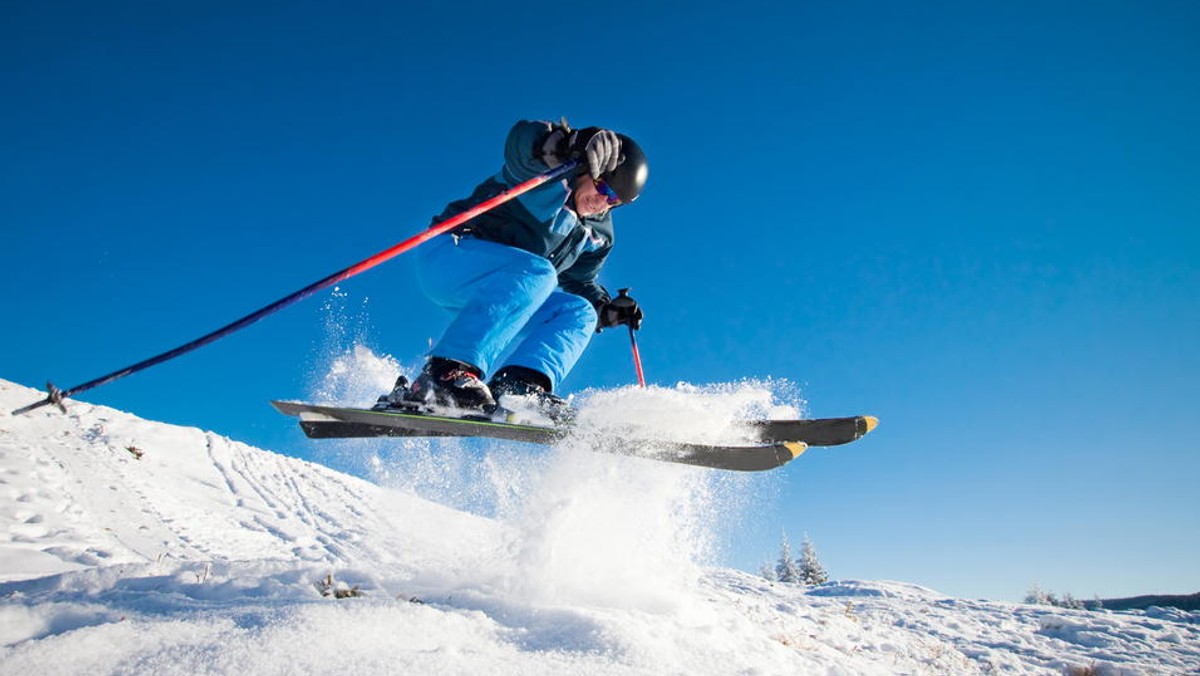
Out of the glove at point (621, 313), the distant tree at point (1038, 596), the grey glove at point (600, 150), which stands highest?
the grey glove at point (600, 150)

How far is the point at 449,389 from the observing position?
2.97 m

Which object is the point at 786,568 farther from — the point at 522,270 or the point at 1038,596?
the point at 522,270

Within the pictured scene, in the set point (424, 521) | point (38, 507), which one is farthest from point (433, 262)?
point (424, 521)

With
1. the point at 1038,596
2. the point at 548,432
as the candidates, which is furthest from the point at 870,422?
the point at 1038,596

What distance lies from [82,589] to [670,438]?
8.01ft

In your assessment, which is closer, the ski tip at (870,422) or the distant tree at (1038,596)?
the ski tip at (870,422)

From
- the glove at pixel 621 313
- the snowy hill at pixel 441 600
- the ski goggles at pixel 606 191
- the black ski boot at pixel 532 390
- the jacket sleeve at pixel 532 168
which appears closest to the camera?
the snowy hill at pixel 441 600

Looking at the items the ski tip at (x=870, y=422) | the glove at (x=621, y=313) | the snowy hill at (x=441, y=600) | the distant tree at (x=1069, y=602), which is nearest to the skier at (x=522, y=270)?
the snowy hill at (x=441, y=600)

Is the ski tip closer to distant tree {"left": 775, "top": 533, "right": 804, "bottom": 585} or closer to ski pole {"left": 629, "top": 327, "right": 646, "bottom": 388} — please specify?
ski pole {"left": 629, "top": 327, "right": 646, "bottom": 388}

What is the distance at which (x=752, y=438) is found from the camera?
3.63m

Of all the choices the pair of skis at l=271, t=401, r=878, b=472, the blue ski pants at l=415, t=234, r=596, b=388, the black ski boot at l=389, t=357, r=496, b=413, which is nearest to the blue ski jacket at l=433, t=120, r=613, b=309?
the blue ski pants at l=415, t=234, r=596, b=388

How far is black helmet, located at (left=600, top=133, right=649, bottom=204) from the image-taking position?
3.50 metres

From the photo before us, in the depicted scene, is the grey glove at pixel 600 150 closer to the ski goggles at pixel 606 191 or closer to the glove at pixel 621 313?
the ski goggles at pixel 606 191

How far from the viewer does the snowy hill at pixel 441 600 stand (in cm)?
132
